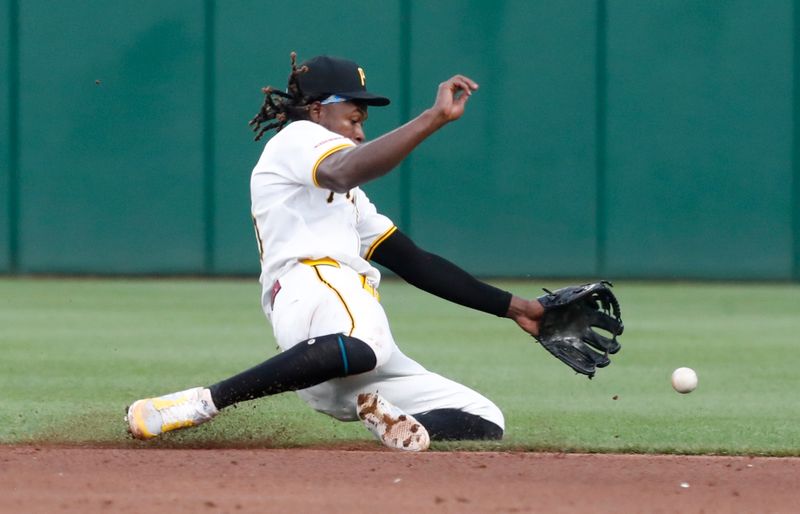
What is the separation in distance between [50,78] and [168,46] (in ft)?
3.84

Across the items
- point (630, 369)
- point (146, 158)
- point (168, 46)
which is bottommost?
point (630, 369)

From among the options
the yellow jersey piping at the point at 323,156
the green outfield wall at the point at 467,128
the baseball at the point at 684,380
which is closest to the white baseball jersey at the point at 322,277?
the yellow jersey piping at the point at 323,156

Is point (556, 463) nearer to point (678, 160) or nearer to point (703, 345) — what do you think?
point (703, 345)

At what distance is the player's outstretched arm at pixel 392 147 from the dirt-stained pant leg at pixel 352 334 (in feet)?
1.15

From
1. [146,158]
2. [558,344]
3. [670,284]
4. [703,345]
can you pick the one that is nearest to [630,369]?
[703,345]

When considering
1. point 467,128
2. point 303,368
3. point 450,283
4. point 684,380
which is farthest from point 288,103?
point 467,128

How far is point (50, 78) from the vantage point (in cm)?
1445

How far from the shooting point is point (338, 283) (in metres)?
4.93

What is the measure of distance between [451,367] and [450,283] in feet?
7.76

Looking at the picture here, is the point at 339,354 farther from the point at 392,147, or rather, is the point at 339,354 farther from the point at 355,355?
the point at 392,147

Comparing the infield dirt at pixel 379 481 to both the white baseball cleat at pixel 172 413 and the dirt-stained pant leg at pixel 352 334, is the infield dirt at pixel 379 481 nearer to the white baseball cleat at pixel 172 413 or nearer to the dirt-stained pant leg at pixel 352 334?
the white baseball cleat at pixel 172 413

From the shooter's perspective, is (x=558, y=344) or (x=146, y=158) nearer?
(x=558, y=344)

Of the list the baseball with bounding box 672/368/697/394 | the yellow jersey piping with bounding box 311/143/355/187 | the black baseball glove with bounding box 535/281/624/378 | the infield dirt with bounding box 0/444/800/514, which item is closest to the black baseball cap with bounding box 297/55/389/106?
the yellow jersey piping with bounding box 311/143/355/187

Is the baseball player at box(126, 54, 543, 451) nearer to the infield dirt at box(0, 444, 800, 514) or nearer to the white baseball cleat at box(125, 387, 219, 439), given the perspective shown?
the white baseball cleat at box(125, 387, 219, 439)
